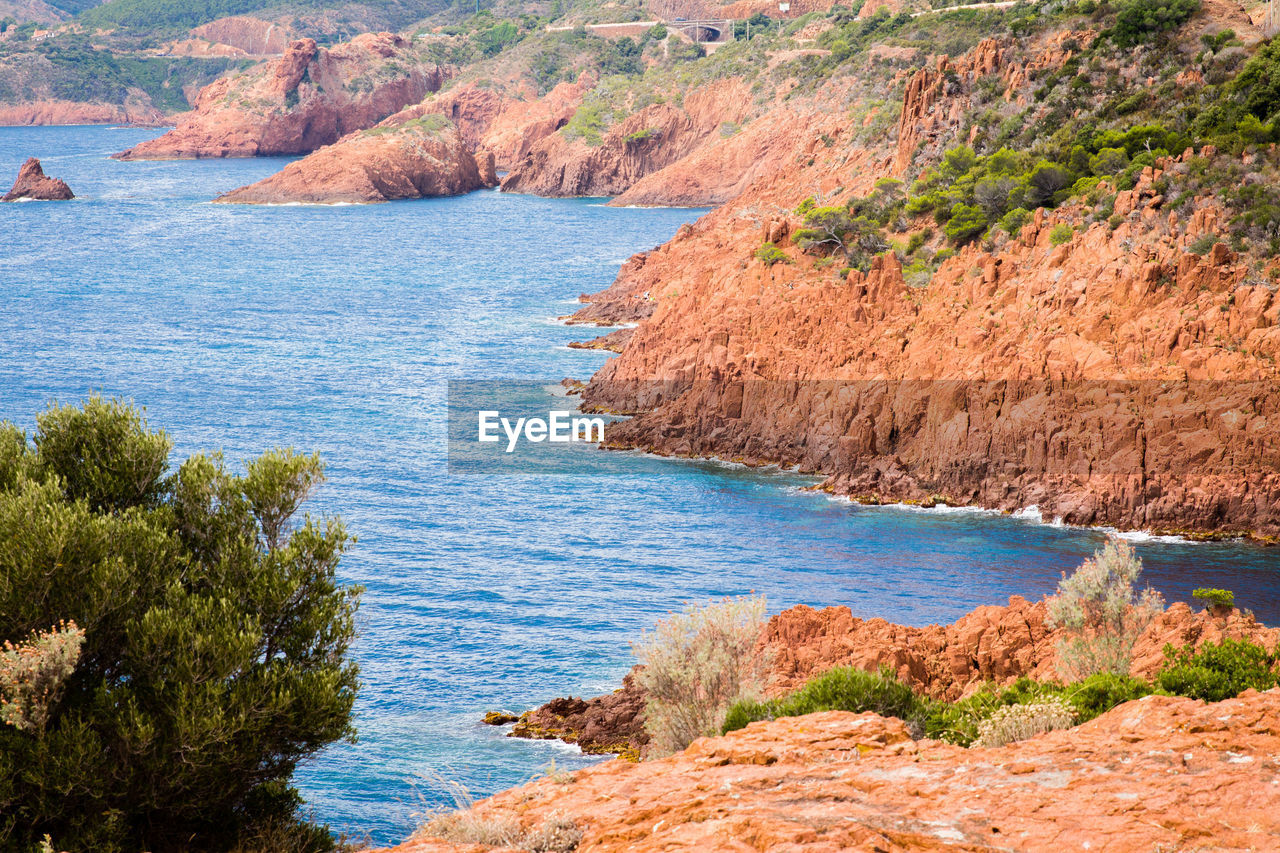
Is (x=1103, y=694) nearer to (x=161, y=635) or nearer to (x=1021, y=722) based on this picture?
(x=1021, y=722)

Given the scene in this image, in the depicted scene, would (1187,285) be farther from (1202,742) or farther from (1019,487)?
(1202,742)

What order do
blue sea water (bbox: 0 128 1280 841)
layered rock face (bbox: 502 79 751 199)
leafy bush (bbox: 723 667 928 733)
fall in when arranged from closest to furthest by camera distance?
1. leafy bush (bbox: 723 667 928 733)
2. blue sea water (bbox: 0 128 1280 841)
3. layered rock face (bbox: 502 79 751 199)

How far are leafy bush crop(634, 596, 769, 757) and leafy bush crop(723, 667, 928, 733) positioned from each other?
4.33ft

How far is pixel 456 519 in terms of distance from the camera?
180ft

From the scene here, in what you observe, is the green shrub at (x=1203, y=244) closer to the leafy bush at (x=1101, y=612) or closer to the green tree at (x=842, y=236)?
the green tree at (x=842, y=236)

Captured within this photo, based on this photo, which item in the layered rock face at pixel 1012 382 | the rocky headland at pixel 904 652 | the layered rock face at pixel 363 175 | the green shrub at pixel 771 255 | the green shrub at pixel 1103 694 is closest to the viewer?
the green shrub at pixel 1103 694

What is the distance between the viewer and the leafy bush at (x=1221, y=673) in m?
22.2

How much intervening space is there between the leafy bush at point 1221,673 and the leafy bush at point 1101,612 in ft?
18.4

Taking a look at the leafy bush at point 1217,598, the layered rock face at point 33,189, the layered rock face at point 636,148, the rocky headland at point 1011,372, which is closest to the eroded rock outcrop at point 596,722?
the leafy bush at point 1217,598

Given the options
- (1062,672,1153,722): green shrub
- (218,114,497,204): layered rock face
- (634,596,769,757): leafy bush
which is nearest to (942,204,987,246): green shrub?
(634,596,769,757): leafy bush

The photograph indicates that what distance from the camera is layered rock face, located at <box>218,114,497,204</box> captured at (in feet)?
595

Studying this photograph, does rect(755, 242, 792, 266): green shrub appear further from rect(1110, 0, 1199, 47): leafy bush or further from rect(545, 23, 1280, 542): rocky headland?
rect(1110, 0, 1199, 47): leafy bush

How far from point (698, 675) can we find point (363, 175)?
571 feet

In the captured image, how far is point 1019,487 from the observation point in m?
54.5
